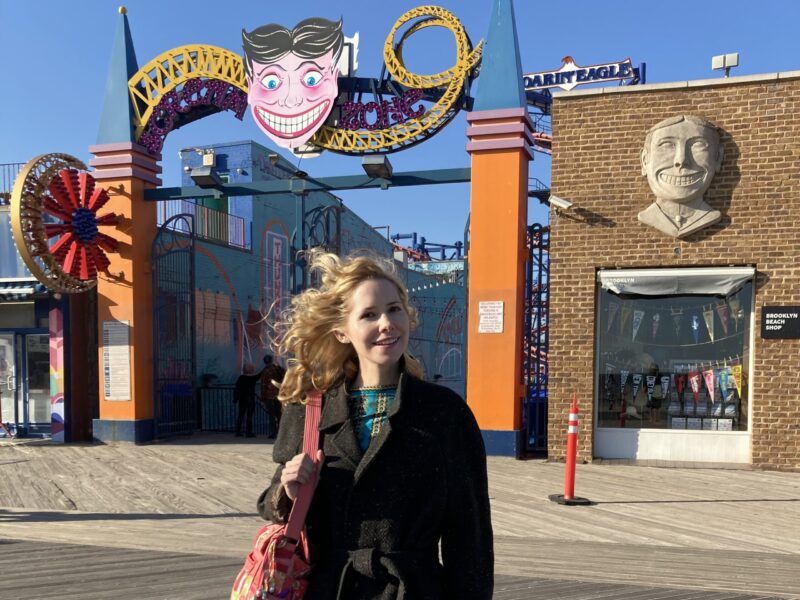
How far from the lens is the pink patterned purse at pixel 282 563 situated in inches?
71.2

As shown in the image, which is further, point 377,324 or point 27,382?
point 27,382

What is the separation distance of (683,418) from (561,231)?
10.3 ft

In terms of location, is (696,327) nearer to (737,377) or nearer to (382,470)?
(737,377)

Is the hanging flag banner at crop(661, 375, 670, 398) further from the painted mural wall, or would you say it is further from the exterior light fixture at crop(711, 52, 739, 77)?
the painted mural wall

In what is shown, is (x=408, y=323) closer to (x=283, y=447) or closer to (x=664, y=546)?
(x=283, y=447)

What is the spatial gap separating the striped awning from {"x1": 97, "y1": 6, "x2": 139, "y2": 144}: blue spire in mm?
2799

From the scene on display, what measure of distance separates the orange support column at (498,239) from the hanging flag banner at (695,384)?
7.77 ft

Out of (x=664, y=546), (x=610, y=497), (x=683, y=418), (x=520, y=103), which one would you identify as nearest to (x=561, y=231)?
(x=520, y=103)

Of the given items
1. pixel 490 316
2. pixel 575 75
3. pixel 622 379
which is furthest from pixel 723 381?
pixel 575 75

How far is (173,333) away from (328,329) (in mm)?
11379

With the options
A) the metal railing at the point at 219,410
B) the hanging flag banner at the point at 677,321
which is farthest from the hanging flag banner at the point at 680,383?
the metal railing at the point at 219,410

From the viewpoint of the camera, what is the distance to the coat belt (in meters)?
1.82

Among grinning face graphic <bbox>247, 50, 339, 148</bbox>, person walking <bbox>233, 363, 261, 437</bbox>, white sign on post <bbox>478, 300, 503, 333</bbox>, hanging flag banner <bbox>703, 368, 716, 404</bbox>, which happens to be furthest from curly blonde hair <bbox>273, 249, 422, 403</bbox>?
person walking <bbox>233, 363, 261, 437</bbox>

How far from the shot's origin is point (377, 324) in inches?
79.0
